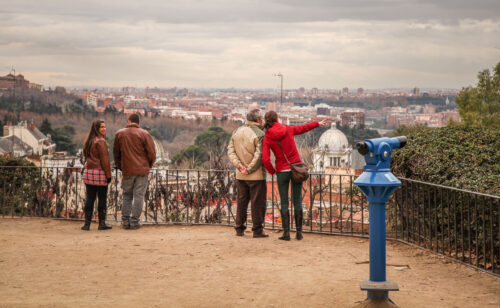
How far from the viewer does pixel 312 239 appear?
27.6 feet

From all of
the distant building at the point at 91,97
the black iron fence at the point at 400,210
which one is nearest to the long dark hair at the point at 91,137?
the black iron fence at the point at 400,210

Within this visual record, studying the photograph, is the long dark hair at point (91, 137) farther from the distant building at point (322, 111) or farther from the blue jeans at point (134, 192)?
the distant building at point (322, 111)

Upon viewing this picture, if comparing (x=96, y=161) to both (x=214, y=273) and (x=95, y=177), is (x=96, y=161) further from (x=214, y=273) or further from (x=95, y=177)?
(x=214, y=273)

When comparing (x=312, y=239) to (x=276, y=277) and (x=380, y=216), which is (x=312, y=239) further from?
(x=380, y=216)

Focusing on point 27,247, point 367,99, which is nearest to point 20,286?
point 27,247

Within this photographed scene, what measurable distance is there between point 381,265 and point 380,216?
0.41m

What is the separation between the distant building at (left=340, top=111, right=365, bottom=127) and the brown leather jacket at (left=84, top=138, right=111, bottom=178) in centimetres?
6613

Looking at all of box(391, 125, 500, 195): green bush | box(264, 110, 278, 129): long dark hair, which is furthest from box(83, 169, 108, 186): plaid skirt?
box(391, 125, 500, 195): green bush

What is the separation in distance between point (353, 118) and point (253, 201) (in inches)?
2833

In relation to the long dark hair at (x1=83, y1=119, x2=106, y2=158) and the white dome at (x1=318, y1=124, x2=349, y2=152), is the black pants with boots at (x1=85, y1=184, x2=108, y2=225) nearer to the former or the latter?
the long dark hair at (x1=83, y1=119, x2=106, y2=158)

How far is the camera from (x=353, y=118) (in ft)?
258

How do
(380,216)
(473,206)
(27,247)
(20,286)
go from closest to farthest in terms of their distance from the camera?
(380,216) < (20,286) < (473,206) < (27,247)

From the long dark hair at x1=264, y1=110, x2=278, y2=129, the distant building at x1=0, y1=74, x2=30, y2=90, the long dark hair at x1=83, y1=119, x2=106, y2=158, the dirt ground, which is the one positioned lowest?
the dirt ground

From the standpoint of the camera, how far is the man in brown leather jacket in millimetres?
9188
